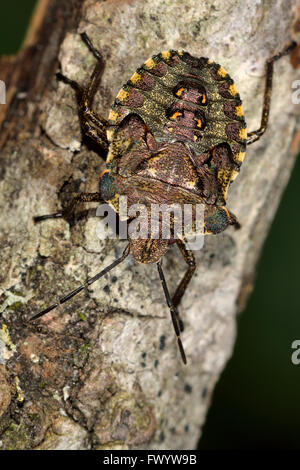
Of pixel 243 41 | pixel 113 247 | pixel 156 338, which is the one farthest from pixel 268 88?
pixel 156 338

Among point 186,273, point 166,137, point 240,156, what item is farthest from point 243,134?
point 186,273

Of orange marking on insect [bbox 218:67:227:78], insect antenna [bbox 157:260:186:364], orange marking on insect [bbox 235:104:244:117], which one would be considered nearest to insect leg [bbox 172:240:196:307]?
insect antenna [bbox 157:260:186:364]

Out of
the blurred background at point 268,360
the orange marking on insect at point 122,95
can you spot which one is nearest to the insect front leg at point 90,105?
the orange marking on insect at point 122,95

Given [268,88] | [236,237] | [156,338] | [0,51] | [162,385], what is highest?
[0,51]

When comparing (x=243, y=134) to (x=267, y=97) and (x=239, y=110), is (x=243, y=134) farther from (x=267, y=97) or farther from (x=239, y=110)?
(x=267, y=97)

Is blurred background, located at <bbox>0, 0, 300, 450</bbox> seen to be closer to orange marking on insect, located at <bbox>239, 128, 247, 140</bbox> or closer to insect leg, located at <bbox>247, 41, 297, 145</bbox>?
insect leg, located at <bbox>247, 41, 297, 145</bbox>

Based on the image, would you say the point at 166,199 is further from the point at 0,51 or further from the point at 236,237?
the point at 0,51
